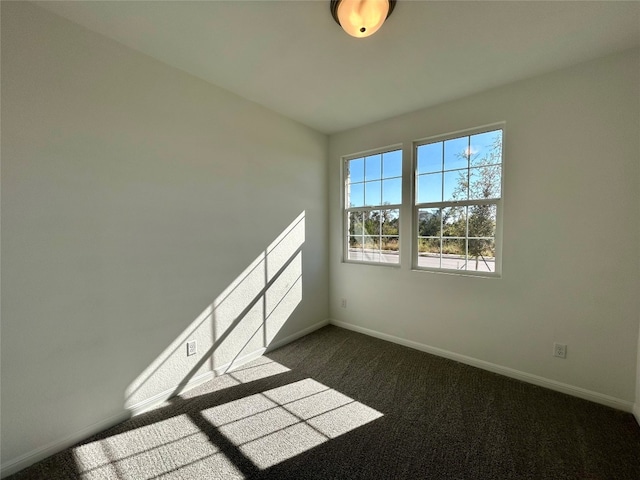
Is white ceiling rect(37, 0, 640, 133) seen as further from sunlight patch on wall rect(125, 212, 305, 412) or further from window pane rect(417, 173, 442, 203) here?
sunlight patch on wall rect(125, 212, 305, 412)

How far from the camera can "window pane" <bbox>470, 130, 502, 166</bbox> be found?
2.39 m

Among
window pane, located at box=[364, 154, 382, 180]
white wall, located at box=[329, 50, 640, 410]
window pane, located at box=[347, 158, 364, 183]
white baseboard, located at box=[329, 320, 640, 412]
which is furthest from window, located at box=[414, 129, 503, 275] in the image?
white baseboard, located at box=[329, 320, 640, 412]

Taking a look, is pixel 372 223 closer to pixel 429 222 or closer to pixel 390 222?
pixel 390 222

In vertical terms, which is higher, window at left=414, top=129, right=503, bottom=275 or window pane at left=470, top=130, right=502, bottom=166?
window pane at left=470, top=130, right=502, bottom=166

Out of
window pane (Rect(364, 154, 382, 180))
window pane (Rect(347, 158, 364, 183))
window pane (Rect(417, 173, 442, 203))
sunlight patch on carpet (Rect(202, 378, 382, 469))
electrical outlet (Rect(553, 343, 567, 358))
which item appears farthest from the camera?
window pane (Rect(347, 158, 364, 183))

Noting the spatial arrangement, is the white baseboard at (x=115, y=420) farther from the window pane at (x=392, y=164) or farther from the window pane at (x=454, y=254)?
the window pane at (x=392, y=164)

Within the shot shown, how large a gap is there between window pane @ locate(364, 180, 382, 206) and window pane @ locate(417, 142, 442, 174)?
0.53 m

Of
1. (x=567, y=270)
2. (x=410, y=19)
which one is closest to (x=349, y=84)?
(x=410, y=19)

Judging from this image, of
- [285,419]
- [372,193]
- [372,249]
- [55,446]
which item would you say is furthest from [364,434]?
[372,193]

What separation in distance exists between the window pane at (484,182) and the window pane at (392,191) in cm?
71

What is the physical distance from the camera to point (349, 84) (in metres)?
2.23

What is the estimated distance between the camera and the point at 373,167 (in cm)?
321

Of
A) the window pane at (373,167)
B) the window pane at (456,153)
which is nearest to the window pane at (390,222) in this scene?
the window pane at (373,167)

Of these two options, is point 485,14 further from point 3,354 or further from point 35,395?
point 35,395
